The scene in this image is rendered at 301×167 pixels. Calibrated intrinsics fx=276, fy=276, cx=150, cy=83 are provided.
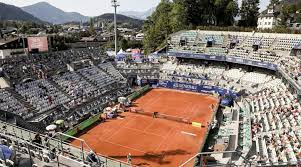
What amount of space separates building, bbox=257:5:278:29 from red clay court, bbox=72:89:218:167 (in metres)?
48.3

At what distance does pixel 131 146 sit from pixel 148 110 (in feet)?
35.9

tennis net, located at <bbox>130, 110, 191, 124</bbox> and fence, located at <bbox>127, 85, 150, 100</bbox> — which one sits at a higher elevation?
fence, located at <bbox>127, 85, 150, 100</bbox>

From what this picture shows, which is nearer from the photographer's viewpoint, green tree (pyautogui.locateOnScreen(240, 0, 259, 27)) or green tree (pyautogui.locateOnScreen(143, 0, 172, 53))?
green tree (pyautogui.locateOnScreen(143, 0, 172, 53))

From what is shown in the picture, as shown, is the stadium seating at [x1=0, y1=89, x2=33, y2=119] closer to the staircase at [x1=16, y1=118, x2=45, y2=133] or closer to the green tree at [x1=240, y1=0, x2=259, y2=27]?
the staircase at [x1=16, y1=118, x2=45, y2=133]

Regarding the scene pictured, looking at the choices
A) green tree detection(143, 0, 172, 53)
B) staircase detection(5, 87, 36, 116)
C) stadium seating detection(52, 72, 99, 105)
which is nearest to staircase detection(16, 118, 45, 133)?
staircase detection(5, 87, 36, 116)

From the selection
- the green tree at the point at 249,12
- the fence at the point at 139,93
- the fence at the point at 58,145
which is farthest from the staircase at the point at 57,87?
the green tree at the point at 249,12

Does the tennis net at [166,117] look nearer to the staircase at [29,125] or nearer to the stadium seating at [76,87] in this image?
the stadium seating at [76,87]

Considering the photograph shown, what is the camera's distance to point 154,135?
3011cm

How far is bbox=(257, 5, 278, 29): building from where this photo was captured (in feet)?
258

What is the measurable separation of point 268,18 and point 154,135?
64368mm

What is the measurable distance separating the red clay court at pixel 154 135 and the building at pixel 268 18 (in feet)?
158

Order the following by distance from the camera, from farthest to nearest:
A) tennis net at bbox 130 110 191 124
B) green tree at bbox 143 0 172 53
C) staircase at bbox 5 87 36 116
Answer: green tree at bbox 143 0 172 53, tennis net at bbox 130 110 191 124, staircase at bbox 5 87 36 116

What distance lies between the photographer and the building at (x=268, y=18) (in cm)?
7875

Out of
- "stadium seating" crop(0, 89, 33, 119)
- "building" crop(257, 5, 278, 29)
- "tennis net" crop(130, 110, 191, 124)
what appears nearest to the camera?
"stadium seating" crop(0, 89, 33, 119)
